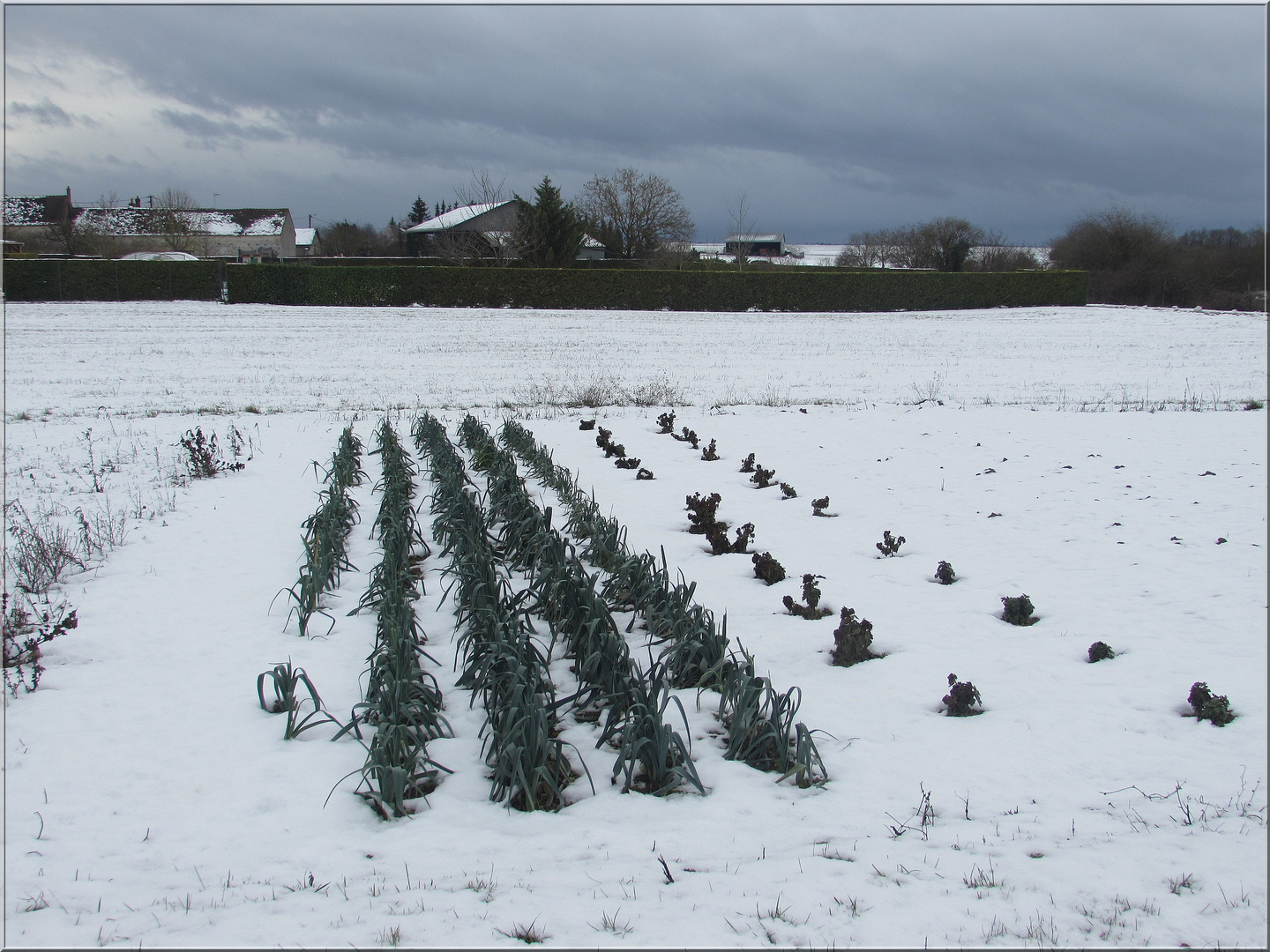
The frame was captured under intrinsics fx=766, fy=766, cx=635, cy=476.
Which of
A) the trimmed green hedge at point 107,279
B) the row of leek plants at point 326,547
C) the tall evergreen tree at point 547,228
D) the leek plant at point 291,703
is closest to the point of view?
the leek plant at point 291,703

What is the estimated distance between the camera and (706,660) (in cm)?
356

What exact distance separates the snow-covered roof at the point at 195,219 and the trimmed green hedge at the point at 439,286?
77.4 ft

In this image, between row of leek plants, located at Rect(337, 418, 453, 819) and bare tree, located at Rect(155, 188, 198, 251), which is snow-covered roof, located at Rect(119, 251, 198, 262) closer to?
bare tree, located at Rect(155, 188, 198, 251)

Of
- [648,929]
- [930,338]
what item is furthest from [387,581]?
[930,338]

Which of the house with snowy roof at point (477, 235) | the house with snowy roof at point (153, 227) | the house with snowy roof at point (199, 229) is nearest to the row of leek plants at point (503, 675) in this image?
the house with snowy roof at point (477, 235)

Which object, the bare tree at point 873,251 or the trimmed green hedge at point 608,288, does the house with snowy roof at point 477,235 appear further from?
the bare tree at point 873,251

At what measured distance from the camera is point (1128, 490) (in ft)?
20.1

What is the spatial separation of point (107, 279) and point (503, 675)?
33.5 m

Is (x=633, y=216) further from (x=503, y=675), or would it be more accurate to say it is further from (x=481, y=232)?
(x=503, y=675)

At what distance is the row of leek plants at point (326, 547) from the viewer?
4168 millimetres

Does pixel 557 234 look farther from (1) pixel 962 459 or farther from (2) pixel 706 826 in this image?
(2) pixel 706 826

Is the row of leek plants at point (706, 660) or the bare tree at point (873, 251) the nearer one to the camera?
the row of leek plants at point (706, 660)

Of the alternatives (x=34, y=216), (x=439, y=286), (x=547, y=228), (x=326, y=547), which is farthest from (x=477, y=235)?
(x=34, y=216)

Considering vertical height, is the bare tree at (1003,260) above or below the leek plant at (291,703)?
above
